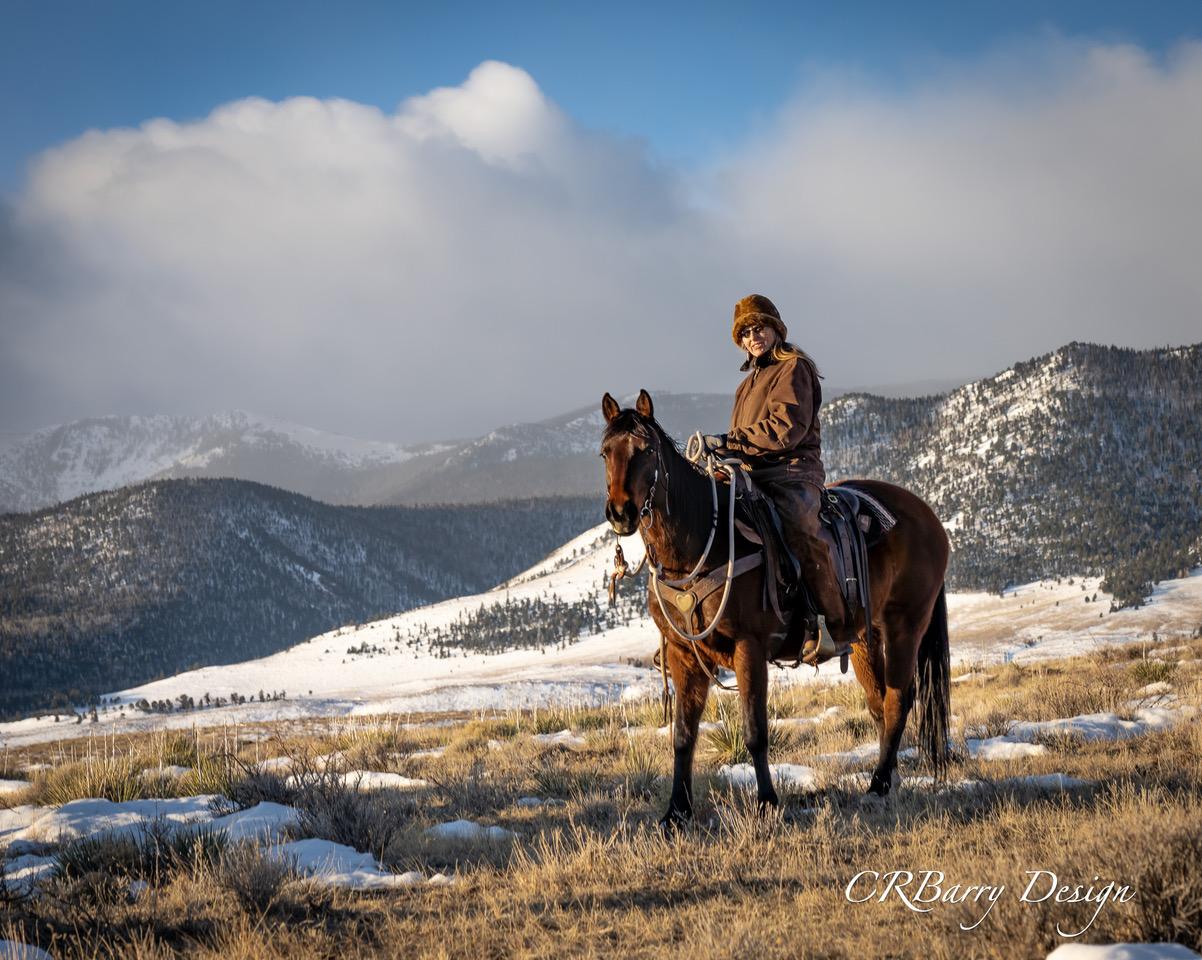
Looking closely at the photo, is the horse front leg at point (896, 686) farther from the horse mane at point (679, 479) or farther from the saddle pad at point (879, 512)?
the horse mane at point (679, 479)

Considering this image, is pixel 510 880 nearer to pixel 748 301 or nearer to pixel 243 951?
pixel 243 951

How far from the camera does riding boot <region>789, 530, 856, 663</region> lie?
6.63 metres

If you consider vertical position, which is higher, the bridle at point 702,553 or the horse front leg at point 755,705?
the bridle at point 702,553

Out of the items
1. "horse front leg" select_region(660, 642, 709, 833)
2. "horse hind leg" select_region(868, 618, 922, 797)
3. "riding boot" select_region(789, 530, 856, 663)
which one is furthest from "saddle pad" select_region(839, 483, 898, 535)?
"horse front leg" select_region(660, 642, 709, 833)

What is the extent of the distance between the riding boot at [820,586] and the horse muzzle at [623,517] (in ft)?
5.64

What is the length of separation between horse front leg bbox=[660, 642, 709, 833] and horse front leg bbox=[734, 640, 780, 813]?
341 millimetres

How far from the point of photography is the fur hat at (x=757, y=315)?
7082 millimetres

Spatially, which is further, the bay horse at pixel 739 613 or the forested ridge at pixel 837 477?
the forested ridge at pixel 837 477

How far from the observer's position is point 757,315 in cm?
707

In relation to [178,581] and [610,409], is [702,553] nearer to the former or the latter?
[610,409]

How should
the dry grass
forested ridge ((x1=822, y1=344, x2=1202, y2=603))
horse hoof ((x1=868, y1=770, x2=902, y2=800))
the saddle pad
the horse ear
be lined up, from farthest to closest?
forested ridge ((x1=822, y1=344, x2=1202, y2=603)) → the saddle pad → horse hoof ((x1=868, y1=770, x2=902, y2=800)) → the horse ear → the dry grass

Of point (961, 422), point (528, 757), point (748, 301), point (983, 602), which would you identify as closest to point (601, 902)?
point (748, 301)

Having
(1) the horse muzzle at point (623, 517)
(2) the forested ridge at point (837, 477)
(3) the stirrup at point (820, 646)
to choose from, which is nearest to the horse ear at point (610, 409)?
(1) the horse muzzle at point (623, 517)

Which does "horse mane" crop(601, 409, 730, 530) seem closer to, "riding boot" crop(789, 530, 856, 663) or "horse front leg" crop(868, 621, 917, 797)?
"riding boot" crop(789, 530, 856, 663)
